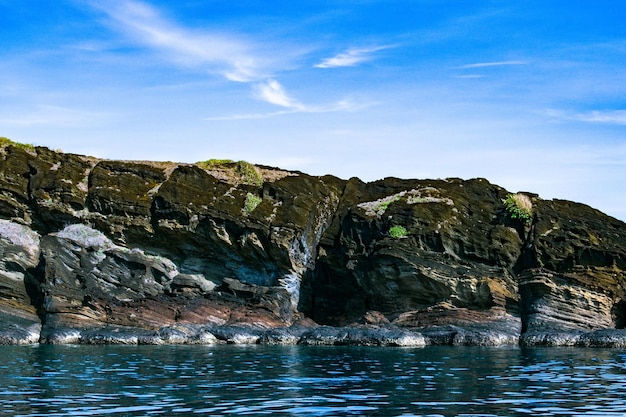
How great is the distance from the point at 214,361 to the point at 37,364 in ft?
23.9

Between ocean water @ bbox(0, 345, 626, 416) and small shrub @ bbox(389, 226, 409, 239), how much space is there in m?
19.2

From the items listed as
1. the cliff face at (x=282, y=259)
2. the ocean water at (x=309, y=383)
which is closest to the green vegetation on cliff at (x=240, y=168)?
the cliff face at (x=282, y=259)

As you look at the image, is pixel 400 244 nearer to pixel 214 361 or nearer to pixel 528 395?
pixel 214 361

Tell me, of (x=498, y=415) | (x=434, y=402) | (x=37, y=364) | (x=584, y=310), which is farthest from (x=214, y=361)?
(x=584, y=310)

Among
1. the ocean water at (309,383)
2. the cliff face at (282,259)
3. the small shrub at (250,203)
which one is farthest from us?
the small shrub at (250,203)

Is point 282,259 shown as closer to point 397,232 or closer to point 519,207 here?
point 397,232

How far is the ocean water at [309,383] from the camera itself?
2041cm

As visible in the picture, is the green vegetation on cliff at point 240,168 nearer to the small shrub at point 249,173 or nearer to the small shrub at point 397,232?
the small shrub at point 249,173

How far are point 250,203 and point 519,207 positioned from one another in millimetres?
20802

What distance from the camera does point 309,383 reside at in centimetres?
2639

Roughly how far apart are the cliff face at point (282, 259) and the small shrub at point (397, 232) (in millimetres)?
527

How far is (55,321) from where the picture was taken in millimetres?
50781

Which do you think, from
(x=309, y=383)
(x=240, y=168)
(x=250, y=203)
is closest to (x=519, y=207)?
(x=250, y=203)

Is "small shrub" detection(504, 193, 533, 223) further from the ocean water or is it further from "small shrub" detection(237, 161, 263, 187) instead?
the ocean water
